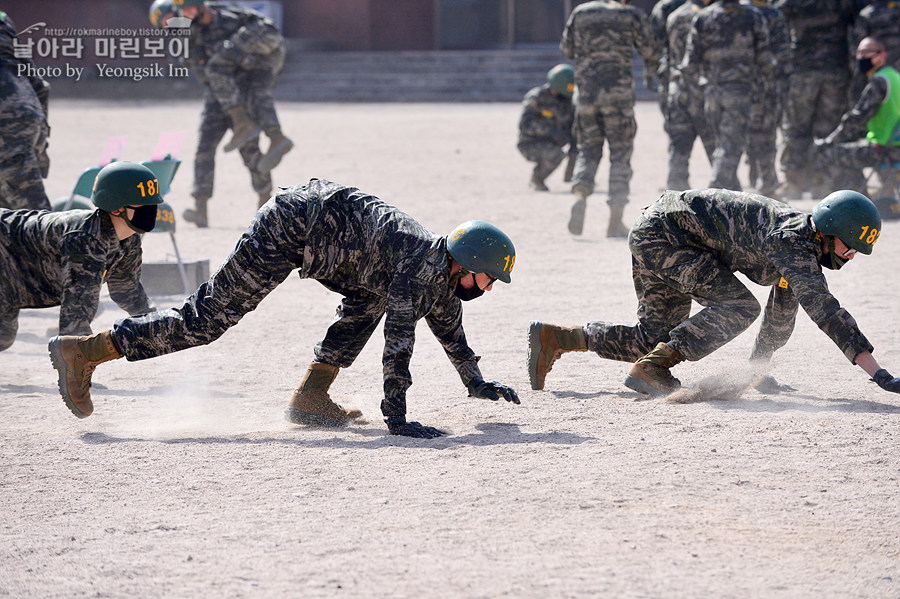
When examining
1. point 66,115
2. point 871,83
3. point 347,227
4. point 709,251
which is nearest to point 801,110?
point 871,83

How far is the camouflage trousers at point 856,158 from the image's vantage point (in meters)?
13.0

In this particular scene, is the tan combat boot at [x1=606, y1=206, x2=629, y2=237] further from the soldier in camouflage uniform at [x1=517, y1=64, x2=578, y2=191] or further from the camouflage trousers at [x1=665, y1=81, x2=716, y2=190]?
the soldier in camouflage uniform at [x1=517, y1=64, x2=578, y2=191]

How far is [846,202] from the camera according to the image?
18.6ft

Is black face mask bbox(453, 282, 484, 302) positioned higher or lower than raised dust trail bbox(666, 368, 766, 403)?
higher

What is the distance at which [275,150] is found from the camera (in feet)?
43.3

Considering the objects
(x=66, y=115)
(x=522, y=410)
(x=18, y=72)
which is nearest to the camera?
(x=522, y=410)

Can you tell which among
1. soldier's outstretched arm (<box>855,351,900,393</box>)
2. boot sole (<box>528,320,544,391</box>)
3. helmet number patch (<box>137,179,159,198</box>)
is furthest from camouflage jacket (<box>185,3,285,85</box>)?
soldier's outstretched arm (<box>855,351,900,393</box>)

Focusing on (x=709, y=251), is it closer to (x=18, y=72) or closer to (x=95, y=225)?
(x=95, y=225)

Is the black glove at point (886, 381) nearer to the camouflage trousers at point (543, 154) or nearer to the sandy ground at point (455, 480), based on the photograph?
the sandy ground at point (455, 480)

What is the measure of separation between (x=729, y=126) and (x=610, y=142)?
1775 mm

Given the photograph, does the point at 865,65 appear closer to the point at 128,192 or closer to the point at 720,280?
the point at 720,280

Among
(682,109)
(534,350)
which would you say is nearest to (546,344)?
(534,350)

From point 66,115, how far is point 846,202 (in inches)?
883

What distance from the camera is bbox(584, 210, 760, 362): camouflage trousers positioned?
20.1 feet
